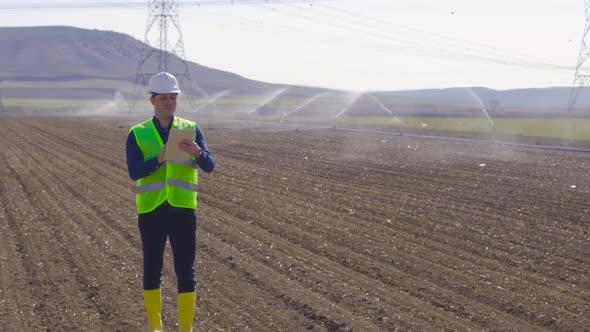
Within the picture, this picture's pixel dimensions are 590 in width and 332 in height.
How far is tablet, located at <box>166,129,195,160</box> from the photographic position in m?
5.57

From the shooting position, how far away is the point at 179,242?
5.88 meters

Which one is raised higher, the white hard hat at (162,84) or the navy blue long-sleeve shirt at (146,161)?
the white hard hat at (162,84)

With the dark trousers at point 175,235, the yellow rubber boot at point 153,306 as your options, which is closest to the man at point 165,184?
the dark trousers at point 175,235

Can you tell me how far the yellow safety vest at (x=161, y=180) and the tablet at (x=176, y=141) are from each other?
8.6 inches

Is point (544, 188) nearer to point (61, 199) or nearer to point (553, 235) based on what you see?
point (553, 235)

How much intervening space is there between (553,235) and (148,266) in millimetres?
7093

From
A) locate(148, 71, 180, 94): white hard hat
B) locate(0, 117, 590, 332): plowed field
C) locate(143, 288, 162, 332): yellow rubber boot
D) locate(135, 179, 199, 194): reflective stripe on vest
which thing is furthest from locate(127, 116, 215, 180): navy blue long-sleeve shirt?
locate(0, 117, 590, 332): plowed field

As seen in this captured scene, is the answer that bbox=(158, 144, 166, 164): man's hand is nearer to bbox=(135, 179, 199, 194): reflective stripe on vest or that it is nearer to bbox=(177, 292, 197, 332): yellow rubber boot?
bbox=(135, 179, 199, 194): reflective stripe on vest

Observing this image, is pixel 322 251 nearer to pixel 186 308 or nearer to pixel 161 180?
pixel 186 308

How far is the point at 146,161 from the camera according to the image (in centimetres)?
579

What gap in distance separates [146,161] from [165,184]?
0.77 feet

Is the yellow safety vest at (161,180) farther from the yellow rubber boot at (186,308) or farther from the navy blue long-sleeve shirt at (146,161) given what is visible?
the yellow rubber boot at (186,308)

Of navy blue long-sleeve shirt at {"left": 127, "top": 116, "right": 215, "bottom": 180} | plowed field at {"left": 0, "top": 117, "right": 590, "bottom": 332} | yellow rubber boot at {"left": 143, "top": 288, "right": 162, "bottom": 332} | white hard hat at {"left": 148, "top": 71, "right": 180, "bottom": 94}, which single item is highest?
white hard hat at {"left": 148, "top": 71, "right": 180, "bottom": 94}

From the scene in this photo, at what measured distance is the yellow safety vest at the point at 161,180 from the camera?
5.84 meters
